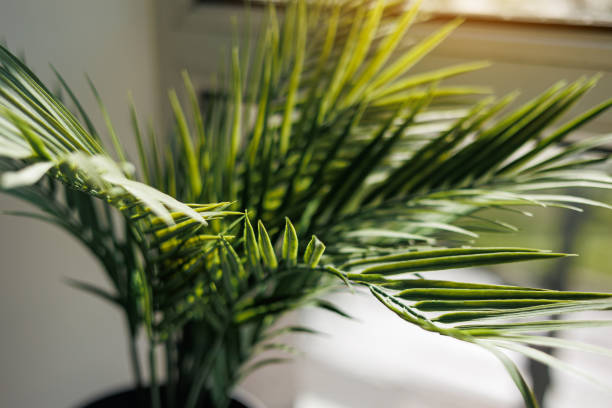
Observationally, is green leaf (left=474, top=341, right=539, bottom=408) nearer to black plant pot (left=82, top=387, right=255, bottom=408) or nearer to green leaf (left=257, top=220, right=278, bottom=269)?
green leaf (left=257, top=220, right=278, bottom=269)

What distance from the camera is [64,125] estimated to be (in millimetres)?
350

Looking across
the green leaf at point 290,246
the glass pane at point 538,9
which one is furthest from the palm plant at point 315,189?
the glass pane at point 538,9

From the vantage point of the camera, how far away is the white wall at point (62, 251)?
0.67 meters

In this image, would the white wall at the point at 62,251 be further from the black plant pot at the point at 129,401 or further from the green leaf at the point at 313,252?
the green leaf at the point at 313,252

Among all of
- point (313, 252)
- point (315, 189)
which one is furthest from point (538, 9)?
point (313, 252)

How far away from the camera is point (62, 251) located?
804 millimetres

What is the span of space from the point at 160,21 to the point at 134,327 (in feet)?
1.77

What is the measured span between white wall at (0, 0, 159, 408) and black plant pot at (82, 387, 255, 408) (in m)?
0.15

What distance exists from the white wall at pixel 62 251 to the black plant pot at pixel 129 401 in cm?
15

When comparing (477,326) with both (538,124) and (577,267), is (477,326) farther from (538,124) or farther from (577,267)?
(577,267)

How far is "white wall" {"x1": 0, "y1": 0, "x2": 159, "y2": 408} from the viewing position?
67cm

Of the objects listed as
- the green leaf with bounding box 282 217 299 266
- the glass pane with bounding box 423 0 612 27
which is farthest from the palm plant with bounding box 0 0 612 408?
the glass pane with bounding box 423 0 612 27

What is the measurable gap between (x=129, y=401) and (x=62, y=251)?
0.89 ft

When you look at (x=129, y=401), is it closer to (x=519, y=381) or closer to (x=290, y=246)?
(x=290, y=246)
